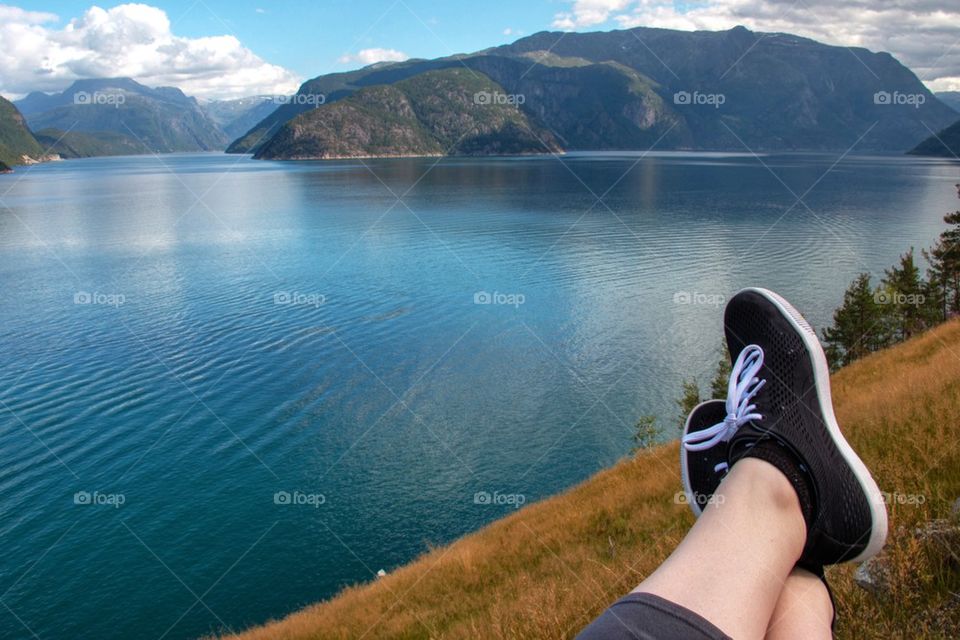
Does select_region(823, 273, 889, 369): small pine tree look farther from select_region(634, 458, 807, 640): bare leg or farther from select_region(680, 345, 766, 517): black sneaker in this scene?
select_region(634, 458, 807, 640): bare leg

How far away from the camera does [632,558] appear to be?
668 cm

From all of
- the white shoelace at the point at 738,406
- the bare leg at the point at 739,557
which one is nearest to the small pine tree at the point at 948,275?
the white shoelace at the point at 738,406

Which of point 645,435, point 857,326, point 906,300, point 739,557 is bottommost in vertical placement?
point 645,435

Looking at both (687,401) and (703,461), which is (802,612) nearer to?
(703,461)

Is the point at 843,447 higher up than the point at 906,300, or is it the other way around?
the point at 843,447

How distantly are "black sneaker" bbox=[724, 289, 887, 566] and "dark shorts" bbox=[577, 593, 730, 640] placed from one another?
140 centimetres

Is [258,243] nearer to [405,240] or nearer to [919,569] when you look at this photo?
[405,240]

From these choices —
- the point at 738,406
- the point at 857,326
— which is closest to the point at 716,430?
the point at 738,406

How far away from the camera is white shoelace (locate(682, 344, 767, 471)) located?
4.43m

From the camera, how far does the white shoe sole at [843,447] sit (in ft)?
11.4

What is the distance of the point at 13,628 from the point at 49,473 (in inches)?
355

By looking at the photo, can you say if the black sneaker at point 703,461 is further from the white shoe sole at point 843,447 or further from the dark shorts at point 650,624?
the dark shorts at point 650,624

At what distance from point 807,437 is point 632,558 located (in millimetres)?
3322

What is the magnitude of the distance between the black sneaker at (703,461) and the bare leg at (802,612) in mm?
1239
